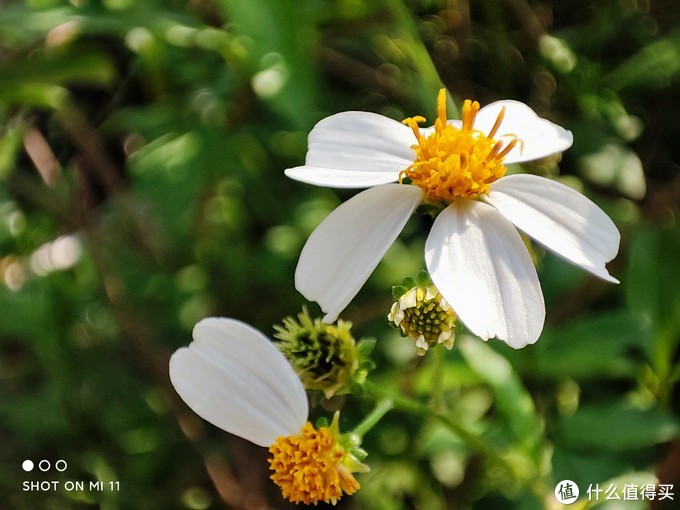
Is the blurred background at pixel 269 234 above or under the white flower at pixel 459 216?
under

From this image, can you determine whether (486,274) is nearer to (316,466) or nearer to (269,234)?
(316,466)

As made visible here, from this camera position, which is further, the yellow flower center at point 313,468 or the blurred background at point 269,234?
the blurred background at point 269,234

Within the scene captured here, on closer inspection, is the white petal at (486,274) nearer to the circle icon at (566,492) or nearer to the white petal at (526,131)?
the white petal at (526,131)

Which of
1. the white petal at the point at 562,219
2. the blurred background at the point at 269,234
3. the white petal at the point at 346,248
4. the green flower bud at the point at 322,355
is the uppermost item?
the white petal at the point at 562,219

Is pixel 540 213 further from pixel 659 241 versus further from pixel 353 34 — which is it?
pixel 353 34

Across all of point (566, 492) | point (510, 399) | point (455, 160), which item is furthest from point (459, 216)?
point (566, 492)

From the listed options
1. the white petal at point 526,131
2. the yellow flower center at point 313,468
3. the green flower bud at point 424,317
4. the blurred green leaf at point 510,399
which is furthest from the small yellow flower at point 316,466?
the white petal at point 526,131

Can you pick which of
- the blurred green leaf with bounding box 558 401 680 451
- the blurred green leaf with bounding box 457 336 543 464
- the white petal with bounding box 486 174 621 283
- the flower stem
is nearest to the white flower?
the white petal with bounding box 486 174 621 283
